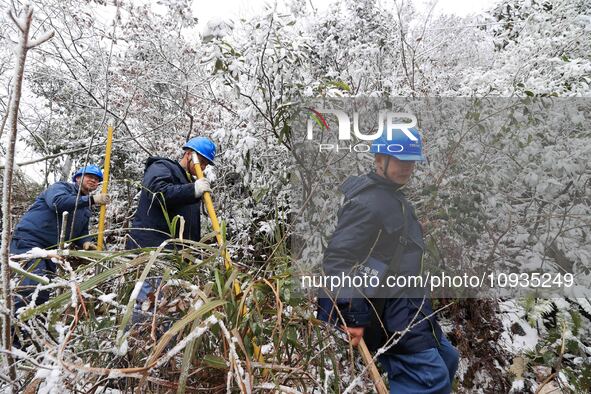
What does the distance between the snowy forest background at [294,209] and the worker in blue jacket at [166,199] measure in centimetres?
30

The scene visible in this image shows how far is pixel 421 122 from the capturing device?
11.4 ft

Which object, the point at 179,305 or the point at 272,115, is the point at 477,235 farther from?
the point at 179,305

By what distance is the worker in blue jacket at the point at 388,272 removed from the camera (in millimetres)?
1904

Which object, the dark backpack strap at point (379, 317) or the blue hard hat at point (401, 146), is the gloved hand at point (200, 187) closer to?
the blue hard hat at point (401, 146)

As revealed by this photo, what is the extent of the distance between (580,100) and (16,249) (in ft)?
15.3

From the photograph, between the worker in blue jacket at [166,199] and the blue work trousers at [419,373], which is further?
the worker in blue jacket at [166,199]

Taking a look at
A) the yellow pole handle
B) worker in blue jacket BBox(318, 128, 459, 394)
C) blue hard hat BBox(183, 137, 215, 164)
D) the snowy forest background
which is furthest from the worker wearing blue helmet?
the yellow pole handle

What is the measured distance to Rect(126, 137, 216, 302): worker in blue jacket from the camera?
2805 mm

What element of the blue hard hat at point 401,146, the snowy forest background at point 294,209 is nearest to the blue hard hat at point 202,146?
the snowy forest background at point 294,209

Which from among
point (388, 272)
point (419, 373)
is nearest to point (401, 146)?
point (388, 272)

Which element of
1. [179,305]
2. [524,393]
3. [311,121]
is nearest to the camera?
[179,305]

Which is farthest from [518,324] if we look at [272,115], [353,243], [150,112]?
[150,112]

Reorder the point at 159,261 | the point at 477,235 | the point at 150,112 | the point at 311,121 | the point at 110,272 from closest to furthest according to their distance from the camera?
the point at 110,272
the point at 159,261
the point at 477,235
the point at 311,121
the point at 150,112

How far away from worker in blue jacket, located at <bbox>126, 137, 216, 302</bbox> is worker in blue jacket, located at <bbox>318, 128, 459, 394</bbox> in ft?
3.95
